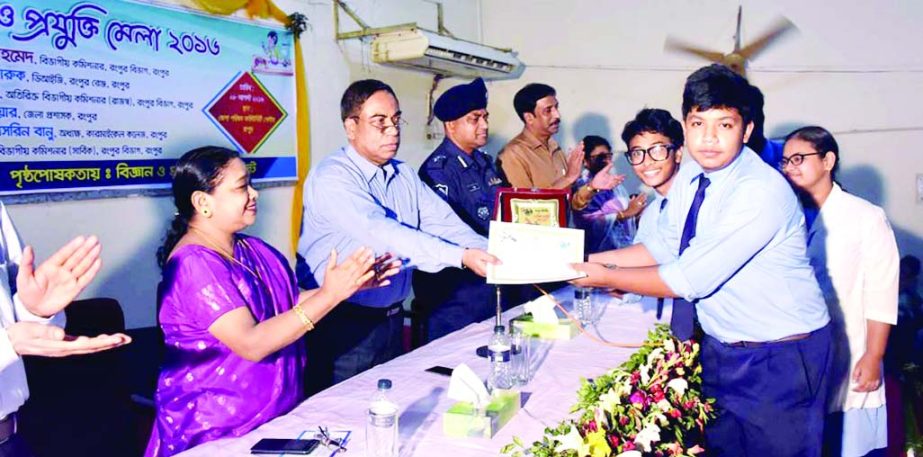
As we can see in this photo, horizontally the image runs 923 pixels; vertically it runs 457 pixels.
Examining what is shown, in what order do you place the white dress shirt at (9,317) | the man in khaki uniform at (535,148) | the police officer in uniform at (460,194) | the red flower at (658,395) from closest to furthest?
the white dress shirt at (9,317) → the red flower at (658,395) → the police officer in uniform at (460,194) → the man in khaki uniform at (535,148)

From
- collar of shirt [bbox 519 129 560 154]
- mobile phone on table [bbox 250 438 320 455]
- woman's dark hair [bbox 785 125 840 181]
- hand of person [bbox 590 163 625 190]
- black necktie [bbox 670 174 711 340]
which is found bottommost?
mobile phone on table [bbox 250 438 320 455]

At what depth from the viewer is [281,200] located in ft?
14.0

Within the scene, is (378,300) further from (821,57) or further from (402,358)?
(821,57)

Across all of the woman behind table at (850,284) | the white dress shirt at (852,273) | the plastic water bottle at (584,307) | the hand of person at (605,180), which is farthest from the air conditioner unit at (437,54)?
the white dress shirt at (852,273)

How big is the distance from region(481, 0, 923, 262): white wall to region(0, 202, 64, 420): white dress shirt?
15.3 feet

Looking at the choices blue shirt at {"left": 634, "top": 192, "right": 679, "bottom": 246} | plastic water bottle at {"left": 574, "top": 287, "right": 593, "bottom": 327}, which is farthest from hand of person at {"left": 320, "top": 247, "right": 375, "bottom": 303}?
blue shirt at {"left": 634, "top": 192, "right": 679, "bottom": 246}

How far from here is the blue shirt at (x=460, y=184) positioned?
327cm

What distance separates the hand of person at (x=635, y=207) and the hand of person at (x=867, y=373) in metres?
1.58

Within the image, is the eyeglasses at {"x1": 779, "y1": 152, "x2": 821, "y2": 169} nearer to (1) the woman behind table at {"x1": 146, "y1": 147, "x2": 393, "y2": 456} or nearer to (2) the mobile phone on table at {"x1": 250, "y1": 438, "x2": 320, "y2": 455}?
(1) the woman behind table at {"x1": 146, "y1": 147, "x2": 393, "y2": 456}

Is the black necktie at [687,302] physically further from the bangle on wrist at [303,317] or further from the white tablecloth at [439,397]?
the bangle on wrist at [303,317]

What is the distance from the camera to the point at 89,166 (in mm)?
3209

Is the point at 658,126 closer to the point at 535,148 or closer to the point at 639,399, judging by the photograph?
the point at 535,148

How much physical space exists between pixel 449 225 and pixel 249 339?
48.7 inches

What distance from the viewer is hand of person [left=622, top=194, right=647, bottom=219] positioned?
12.3 feet
